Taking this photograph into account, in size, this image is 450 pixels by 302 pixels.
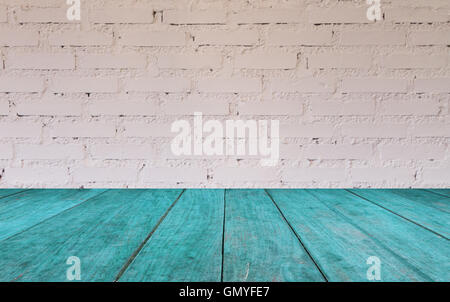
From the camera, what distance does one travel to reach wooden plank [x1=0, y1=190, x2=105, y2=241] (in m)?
0.94

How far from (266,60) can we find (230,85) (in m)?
0.18

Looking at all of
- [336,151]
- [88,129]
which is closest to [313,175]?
[336,151]

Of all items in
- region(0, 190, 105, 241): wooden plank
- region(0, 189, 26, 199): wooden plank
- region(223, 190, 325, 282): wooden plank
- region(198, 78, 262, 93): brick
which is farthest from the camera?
region(198, 78, 262, 93): brick

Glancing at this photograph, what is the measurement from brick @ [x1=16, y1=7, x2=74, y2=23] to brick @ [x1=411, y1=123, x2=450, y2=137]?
1493mm

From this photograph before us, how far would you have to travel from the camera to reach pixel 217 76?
4.75 feet

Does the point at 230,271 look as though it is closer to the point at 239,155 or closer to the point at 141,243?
the point at 141,243

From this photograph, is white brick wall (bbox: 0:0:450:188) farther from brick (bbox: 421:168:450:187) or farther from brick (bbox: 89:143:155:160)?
brick (bbox: 421:168:450:187)

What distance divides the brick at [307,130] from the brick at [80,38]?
0.80m

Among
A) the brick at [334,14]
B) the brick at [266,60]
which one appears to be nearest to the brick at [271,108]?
the brick at [266,60]

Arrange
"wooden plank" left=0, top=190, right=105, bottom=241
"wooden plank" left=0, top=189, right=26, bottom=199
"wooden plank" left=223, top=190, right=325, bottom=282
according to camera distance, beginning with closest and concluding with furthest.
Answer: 1. "wooden plank" left=223, top=190, right=325, bottom=282
2. "wooden plank" left=0, top=190, right=105, bottom=241
3. "wooden plank" left=0, top=189, right=26, bottom=199

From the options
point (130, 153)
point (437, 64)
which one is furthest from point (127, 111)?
point (437, 64)

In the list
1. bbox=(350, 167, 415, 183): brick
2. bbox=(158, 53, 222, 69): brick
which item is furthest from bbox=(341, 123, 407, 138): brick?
bbox=(158, 53, 222, 69): brick

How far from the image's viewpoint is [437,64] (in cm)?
145

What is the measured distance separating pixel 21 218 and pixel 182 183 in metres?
0.61
